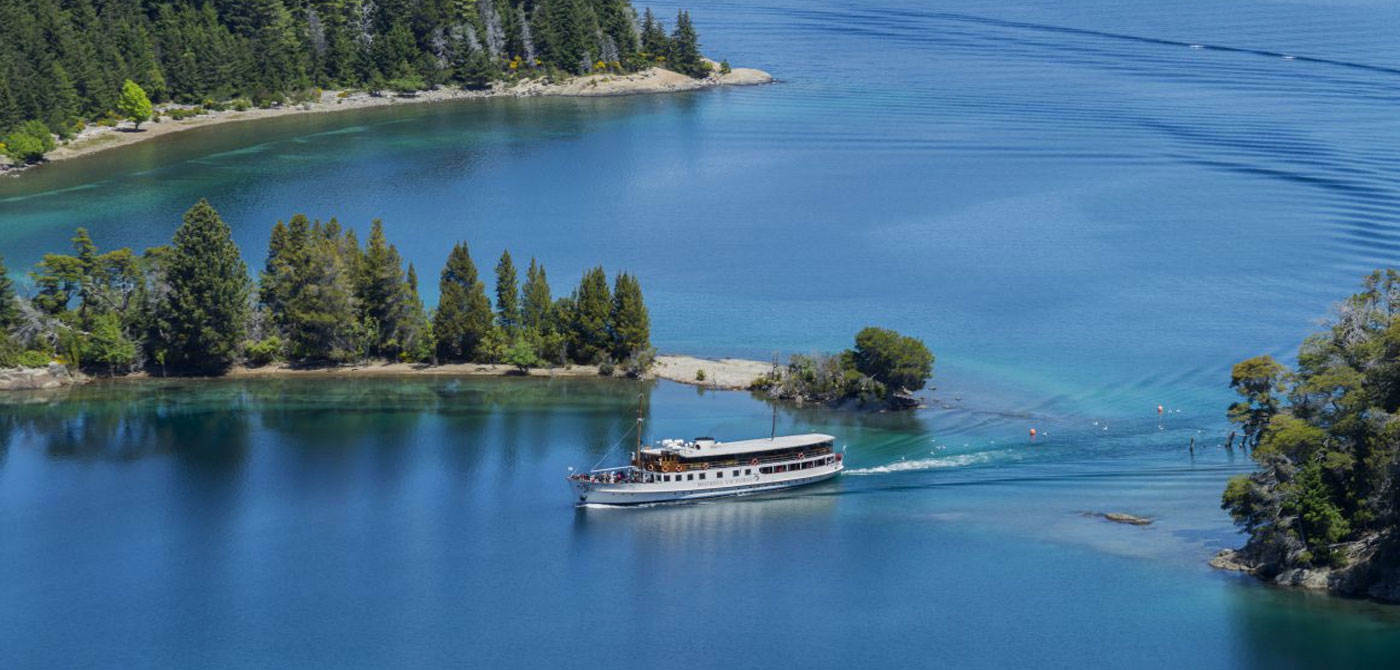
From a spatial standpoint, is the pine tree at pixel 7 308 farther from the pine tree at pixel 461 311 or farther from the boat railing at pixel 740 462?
the boat railing at pixel 740 462

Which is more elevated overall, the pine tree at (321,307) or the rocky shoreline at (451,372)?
the pine tree at (321,307)

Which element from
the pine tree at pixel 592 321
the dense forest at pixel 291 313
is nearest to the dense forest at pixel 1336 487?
the dense forest at pixel 291 313

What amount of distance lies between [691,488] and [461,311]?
71.3ft

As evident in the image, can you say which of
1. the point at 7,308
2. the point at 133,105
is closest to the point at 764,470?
the point at 7,308

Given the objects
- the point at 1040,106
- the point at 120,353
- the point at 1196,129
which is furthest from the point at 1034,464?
the point at 1040,106

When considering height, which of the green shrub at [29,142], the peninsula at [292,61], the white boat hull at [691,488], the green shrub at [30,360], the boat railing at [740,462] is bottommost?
the white boat hull at [691,488]

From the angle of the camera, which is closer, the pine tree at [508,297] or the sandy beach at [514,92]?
the pine tree at [508,297]

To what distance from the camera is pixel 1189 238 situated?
4264 inches

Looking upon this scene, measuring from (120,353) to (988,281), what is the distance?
47027 millimetres

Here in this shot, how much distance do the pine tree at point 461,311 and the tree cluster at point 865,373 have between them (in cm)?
1547

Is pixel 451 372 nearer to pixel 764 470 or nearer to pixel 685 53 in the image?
pixel 764 470

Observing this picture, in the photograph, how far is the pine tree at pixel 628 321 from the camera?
8756cm

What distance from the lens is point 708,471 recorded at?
72.9m

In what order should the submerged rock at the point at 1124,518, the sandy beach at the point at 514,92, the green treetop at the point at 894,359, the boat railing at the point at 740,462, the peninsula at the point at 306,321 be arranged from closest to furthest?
the submerged rock at the point at 1124,518 < the boat railing at the point at 740,462 < the green treetop at the point at 894,359 < the peninsula at the point at 306,321 < the sandy beach at the point at 514,92
